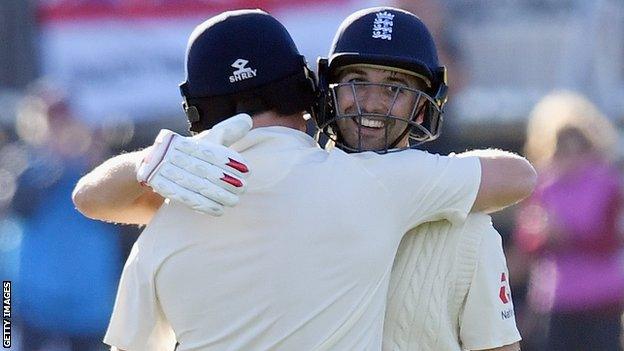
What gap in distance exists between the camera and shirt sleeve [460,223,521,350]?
3348 millimetres

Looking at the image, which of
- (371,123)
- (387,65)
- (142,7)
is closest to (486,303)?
(371,123)

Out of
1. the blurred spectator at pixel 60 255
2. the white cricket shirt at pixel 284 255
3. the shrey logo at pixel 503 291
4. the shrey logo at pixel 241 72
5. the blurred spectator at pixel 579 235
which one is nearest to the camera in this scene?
the white cricket shirt at pixel 284 255

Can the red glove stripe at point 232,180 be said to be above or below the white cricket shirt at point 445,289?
above

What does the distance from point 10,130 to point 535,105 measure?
2947 mm

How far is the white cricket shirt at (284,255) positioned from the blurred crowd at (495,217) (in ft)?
A: 12.5

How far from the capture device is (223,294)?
3.18 m

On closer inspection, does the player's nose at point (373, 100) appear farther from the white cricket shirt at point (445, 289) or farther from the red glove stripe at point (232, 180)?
the red glove stripe at point (232, 180)

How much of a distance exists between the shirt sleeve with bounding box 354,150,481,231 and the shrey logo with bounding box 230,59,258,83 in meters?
0.32

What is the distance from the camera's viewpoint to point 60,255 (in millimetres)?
7305

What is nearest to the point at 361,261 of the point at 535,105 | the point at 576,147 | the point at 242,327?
the point at 242,327

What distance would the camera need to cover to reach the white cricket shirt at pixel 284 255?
10.4 ft

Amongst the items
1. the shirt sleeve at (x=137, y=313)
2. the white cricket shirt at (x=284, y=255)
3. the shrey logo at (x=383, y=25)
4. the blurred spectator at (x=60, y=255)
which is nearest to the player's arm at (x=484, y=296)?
the white cricket shirt at (x=284, y=255)

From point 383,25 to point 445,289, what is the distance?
0.66 metres

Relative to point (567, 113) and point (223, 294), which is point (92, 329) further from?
point (223, 294)
